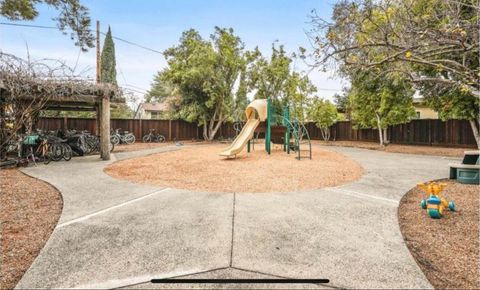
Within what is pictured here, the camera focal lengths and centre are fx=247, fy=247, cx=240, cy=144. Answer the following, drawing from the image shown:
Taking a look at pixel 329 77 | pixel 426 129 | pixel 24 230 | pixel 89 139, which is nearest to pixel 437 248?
pixel 329 77

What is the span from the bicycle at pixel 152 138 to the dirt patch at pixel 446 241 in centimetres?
1617

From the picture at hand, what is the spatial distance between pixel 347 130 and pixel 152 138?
14.9 metres

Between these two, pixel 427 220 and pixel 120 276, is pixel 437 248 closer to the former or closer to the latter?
pixel 427 220

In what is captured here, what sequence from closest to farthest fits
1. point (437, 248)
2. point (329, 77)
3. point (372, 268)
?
point (372, 268) → point (437, 248) → point (329, 77)

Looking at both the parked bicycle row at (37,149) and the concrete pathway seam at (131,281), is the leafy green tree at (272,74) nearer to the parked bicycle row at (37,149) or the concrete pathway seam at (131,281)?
the parked bicycle row at (37,149)

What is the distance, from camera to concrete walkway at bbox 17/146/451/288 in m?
2.00

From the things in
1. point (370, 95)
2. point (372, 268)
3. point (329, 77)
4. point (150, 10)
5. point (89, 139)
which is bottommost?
point (372, 268)

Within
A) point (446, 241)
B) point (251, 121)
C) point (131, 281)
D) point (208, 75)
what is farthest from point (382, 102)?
point (131, 281)

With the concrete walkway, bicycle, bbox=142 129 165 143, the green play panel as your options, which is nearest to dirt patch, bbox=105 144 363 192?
the concrete walkway

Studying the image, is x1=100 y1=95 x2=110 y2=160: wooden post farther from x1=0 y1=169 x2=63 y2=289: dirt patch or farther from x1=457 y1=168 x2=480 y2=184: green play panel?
x1=457 y1=168 x2=480 y2=184: green play panel

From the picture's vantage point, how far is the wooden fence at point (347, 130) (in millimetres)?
13414

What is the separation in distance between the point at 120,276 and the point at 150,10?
11.3m

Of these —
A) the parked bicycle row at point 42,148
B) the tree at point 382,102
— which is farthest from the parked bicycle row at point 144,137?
the tree at point 382,102

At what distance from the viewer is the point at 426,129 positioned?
14609mm
